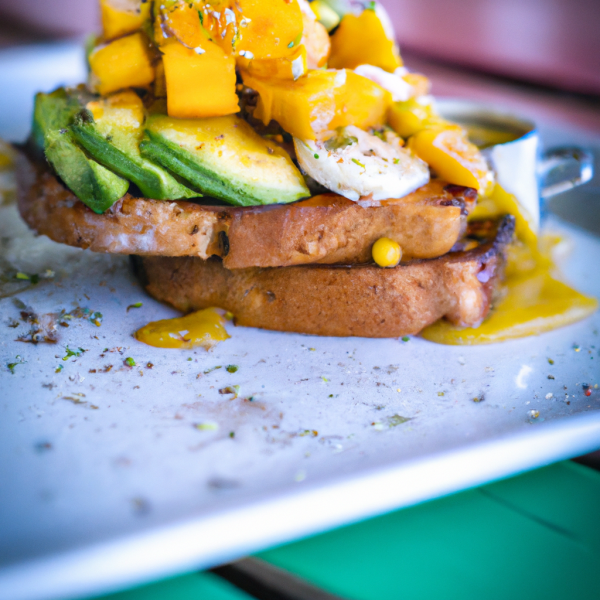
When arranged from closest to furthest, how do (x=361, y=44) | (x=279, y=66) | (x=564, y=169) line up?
(x=279, y=66), (x=361, y=44), (x=564, y=169)

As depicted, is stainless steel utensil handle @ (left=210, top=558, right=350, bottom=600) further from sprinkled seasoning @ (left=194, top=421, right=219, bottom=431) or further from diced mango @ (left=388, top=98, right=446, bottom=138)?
diced mango @ (left=388, top=98, right=446, bottom=138)

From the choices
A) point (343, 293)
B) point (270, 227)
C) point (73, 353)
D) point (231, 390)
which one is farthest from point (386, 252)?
point (73, 353)

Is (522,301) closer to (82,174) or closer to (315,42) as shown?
(315,42)

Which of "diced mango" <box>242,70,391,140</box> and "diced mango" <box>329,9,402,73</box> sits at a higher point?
"diced mango" <box>329,9,402,73</box>

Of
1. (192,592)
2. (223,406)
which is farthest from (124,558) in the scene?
(223,406)

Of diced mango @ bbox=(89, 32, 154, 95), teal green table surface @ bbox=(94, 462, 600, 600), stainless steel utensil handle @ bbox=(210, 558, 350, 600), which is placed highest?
diced mango @ bbox=(89, 32, 154, 95)

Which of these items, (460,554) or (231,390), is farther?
(231,390)

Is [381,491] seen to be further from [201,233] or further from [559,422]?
[201,233]

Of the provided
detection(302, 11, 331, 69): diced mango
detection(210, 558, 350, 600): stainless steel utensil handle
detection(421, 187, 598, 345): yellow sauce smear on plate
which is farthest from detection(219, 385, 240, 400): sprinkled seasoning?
detection(302, 11, 331, 69): diced mango
